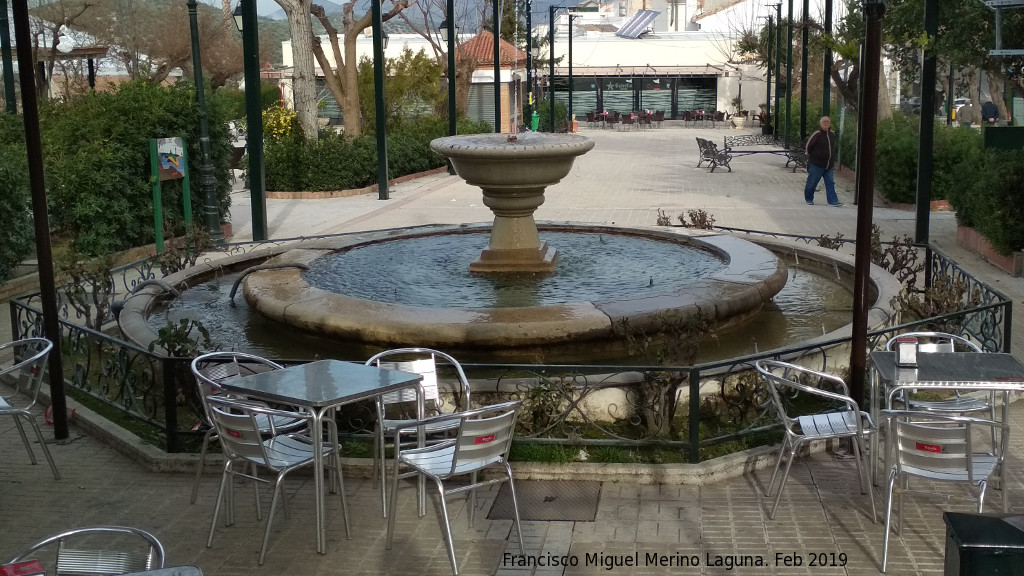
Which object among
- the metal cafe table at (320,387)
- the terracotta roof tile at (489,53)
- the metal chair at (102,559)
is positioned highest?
the terracotta roof tile at (489,53)

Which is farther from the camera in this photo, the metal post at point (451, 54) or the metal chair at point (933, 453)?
the metal post at point (451, 54)

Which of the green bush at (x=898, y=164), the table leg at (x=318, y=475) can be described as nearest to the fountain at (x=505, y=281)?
the table leg at (x=318, y=475)

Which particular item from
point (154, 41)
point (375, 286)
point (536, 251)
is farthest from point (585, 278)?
point (154, 41)

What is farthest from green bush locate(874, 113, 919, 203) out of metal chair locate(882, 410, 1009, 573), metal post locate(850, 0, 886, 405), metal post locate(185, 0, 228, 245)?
metal chair locate(882, 410, 1009, 573)

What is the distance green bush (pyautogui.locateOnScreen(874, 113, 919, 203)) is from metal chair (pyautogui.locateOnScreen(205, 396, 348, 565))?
14117 mm

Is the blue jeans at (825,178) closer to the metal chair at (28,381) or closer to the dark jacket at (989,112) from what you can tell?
the metal chair at (28,381)

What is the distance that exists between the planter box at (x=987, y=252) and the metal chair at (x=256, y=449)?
30.1ft

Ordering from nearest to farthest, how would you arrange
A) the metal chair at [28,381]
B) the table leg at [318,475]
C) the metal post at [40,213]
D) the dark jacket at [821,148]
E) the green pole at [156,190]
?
the table leg at [318,475]
the metal chair at [28,381]
the metal post at [40,213]
the green pole at [156,190]
the dark jacket at [821,148]

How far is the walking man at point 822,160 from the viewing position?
18.5 meters

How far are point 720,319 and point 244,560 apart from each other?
4.30 meters

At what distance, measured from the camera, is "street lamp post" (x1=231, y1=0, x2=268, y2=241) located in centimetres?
1455

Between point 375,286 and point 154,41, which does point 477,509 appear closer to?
point 375,286

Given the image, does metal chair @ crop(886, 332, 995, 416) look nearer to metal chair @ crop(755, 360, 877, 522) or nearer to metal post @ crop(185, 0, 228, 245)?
metal chair @ crop(755, 360, 877, 522)

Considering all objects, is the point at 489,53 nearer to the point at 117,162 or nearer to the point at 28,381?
the point at 117,162
